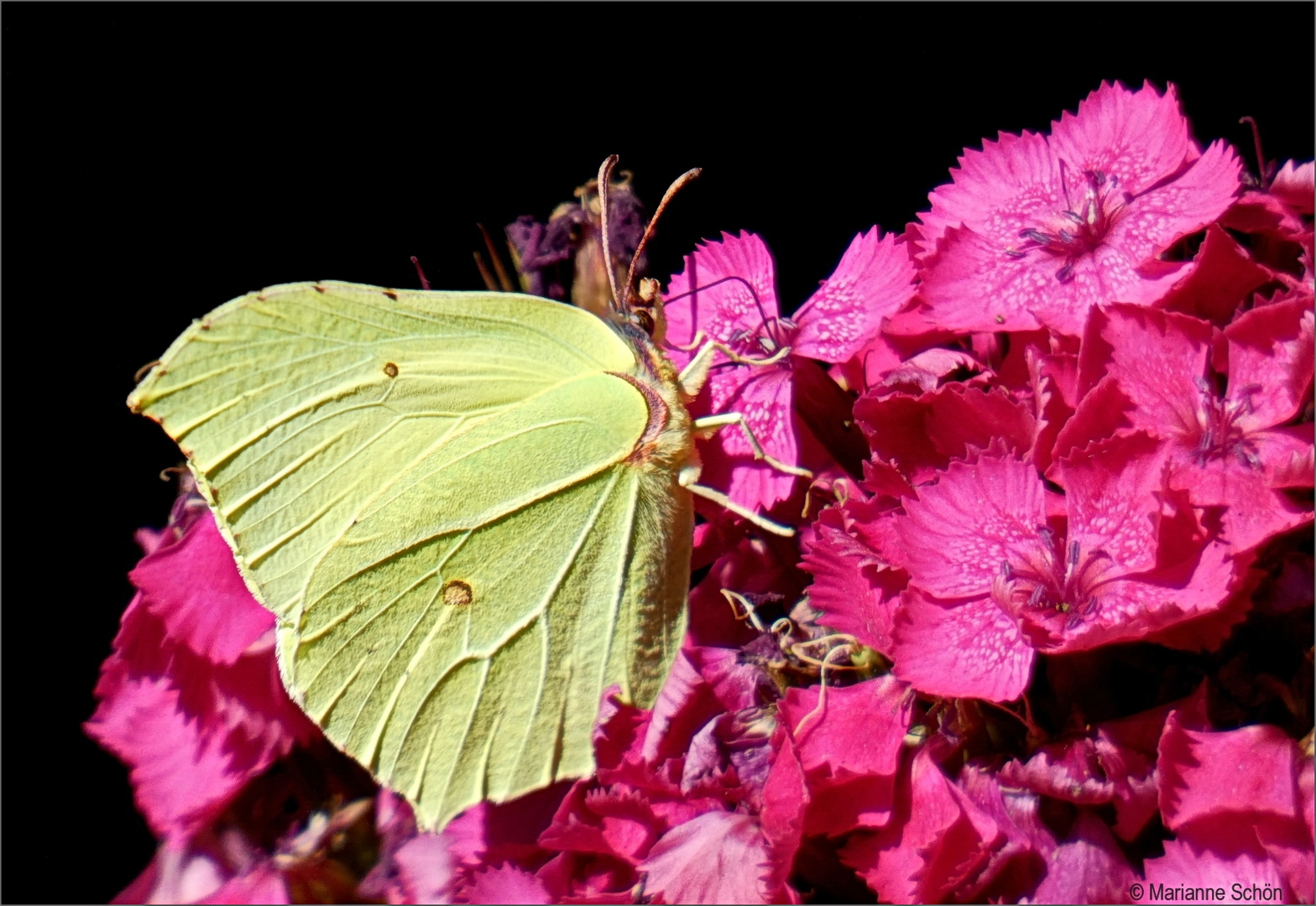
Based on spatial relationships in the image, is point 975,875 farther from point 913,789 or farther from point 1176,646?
point 1176,646

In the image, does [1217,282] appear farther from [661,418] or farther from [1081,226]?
[661,418]

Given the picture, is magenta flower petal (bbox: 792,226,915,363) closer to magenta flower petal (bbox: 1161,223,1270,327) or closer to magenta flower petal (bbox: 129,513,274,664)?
magenta flower petal (bbox: 1161,223,1270,327)

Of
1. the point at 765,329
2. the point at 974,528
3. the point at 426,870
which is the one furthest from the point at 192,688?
the point at 974,528

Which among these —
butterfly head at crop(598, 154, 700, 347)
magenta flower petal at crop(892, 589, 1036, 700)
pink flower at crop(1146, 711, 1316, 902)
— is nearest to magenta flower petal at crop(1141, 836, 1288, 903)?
pink flower at crop(1146, 711, 1316, 902)

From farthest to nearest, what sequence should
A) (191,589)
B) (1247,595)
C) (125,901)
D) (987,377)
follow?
1. (125,901)
2. (191,589)
3. (987,377)
4. (1247,595)

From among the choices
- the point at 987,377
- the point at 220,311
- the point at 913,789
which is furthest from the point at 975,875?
the point at 220,311

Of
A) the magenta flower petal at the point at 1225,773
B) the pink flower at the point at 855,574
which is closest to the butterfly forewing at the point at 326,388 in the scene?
the pink flower at the point at 855,574
